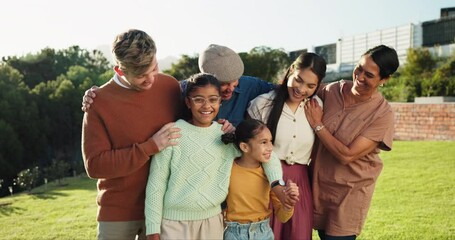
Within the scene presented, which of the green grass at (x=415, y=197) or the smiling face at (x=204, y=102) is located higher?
the smiling face at (x=204, y=102)

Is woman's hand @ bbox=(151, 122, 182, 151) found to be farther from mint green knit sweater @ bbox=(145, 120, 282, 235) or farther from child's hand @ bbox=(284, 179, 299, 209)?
child's hand @ bbox=(284, 179, 299, 209)

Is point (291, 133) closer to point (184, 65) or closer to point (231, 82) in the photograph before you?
point (231, 82)

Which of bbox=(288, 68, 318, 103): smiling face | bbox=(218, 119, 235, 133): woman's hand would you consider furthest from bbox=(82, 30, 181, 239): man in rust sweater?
bbox=(288, 68, 318, 103): smiling face

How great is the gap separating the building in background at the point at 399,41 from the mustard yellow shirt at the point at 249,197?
28.0m

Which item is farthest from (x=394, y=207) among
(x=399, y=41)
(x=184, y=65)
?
(x=399, y=41)

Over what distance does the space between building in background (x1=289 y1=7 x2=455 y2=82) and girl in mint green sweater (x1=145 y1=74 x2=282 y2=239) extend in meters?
28.1

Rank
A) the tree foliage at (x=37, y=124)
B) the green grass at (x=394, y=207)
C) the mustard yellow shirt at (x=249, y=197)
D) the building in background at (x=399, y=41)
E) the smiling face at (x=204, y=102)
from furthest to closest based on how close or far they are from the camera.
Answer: the building in background at (x=399, y=41) → the tree foliage at (x=37, y=124) → the green grass at (x=394, y=207) → the mustard yellow shirt at (x=249, y=197) → the smiling face at (x=204, y=102)

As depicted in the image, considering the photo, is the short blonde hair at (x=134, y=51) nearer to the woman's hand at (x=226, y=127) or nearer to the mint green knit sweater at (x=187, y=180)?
the mint green knit sweater at (x=187, y=180)

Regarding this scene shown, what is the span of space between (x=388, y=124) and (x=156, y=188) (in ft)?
4.80

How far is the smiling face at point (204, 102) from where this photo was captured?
257 cm

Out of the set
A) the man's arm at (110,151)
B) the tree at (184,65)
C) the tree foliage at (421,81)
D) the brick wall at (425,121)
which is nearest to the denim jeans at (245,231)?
the man's arm at (110,151)

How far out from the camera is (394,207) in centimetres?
717

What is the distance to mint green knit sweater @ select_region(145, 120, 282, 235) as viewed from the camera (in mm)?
2527

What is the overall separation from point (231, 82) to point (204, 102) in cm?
39
